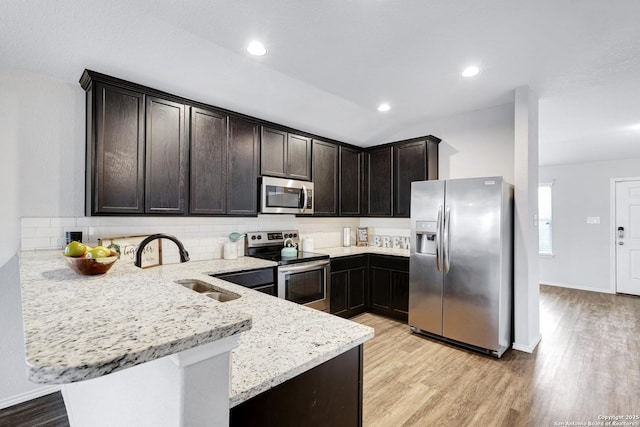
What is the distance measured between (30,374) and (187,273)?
6.68 ft

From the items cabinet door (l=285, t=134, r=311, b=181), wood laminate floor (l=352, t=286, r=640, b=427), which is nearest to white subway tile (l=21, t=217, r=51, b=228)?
cabinet door (l=285, t=134, r=311, b=181)

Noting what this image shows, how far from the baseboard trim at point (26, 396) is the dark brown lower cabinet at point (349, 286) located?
262 centimetres

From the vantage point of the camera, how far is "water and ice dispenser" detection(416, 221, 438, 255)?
3386 millimetres

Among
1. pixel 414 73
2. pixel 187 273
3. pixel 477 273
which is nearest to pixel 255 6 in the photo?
pixel 414 73

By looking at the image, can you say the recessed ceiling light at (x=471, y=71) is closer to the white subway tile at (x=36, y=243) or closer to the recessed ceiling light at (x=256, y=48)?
the recessed ceiling light at (x=256, y=48)

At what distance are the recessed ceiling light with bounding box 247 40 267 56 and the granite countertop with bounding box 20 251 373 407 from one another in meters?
1.80

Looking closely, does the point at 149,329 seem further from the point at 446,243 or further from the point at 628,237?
the point at 628,237

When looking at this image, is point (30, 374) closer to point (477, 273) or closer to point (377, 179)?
point (477, 273)

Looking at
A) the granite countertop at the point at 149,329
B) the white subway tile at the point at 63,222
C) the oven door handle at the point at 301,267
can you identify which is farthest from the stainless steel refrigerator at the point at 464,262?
the white subway tile at the point at 63,222

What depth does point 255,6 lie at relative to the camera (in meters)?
1.92

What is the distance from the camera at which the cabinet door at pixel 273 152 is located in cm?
343

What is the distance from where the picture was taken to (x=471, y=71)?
2.71m

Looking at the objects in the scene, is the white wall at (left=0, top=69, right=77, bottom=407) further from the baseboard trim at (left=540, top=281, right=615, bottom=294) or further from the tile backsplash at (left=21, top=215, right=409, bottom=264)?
A: the baseboard trim at (left=540, top=281, right=615, bottom=294)

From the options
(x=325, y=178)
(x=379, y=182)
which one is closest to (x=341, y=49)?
(x=325, y=178)
